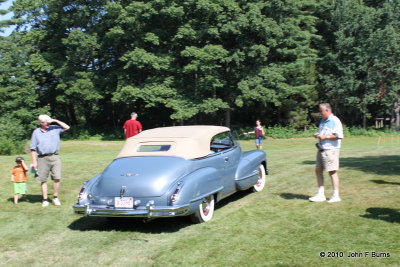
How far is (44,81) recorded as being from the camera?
44.5m

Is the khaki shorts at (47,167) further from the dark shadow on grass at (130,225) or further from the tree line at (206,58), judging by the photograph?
the tree line at (206,58)

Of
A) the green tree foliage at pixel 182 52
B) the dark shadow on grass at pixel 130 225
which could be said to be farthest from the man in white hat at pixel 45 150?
the green tree foliage at pixel 182 52

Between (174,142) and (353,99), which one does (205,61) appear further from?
(174,142)

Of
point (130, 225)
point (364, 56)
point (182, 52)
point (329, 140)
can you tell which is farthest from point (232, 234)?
point (364, 56)

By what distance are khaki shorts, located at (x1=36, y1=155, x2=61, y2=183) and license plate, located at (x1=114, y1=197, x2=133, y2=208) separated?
2.71 metres

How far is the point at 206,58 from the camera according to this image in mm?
33688

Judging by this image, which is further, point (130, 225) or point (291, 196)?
point (291, 196)

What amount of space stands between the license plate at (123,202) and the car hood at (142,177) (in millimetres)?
75

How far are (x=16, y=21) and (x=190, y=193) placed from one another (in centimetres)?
4127

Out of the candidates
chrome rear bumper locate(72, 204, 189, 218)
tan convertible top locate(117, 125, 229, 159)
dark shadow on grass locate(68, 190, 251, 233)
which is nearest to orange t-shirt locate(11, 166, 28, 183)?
dark shadow on grass locate(68, 190, 251, 233)

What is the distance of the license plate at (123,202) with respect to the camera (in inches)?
247

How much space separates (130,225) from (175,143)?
1.57m

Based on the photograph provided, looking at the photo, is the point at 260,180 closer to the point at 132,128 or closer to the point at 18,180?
the point at 18,180

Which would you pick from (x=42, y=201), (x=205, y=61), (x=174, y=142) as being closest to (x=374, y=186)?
(x=174, y=142)
